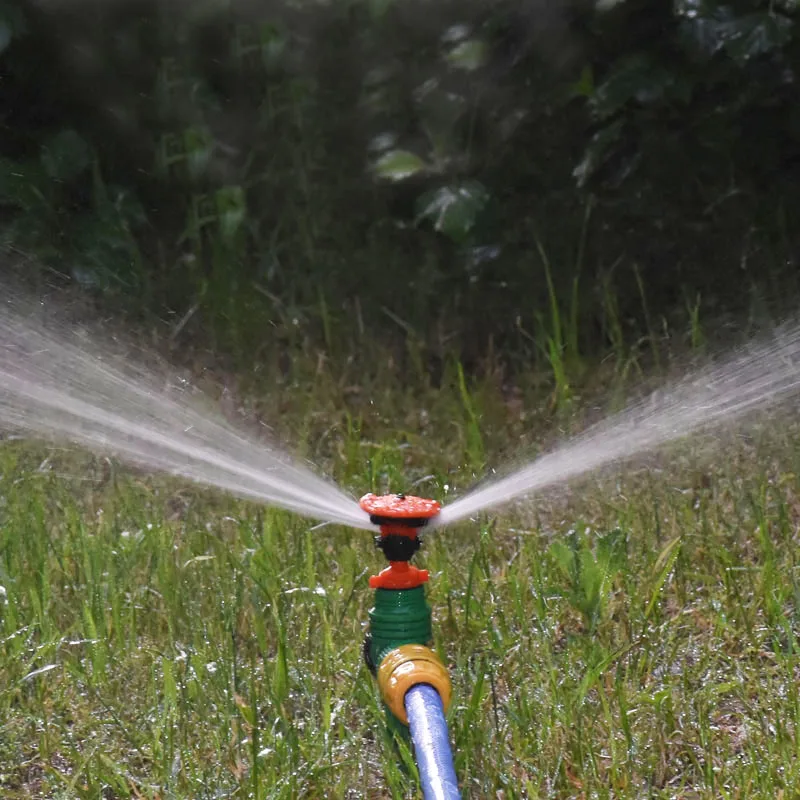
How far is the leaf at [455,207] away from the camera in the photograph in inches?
125

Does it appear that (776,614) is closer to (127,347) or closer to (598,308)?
(598,308)

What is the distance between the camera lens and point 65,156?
11.3ft

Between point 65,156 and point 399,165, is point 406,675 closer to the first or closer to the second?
point 399,165

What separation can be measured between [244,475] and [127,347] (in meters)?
1.15

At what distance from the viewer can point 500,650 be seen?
76.9 inches

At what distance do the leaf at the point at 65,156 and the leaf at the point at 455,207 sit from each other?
0.88 meters

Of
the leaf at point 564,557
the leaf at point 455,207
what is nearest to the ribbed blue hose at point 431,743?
the leaf at point 564,557

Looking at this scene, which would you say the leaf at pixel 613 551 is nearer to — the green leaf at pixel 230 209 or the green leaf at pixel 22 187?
the green leaf at pixel 230 209

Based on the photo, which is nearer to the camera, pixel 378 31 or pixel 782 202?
pixel 782 202

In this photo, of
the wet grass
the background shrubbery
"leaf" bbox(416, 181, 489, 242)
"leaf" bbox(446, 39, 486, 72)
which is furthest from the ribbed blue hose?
"leaf" bbox(446, 39, 486, 72)

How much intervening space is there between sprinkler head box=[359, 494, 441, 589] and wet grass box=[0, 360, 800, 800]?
17 centimetres

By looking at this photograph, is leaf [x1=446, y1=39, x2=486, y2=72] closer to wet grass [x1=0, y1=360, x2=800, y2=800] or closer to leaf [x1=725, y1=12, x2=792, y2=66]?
leaf [x1=725, y1=12, x2=792, y2=66]

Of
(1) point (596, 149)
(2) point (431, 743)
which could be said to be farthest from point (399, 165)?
(2) point (431, 743)

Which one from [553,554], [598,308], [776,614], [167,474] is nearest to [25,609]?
[167,474]
